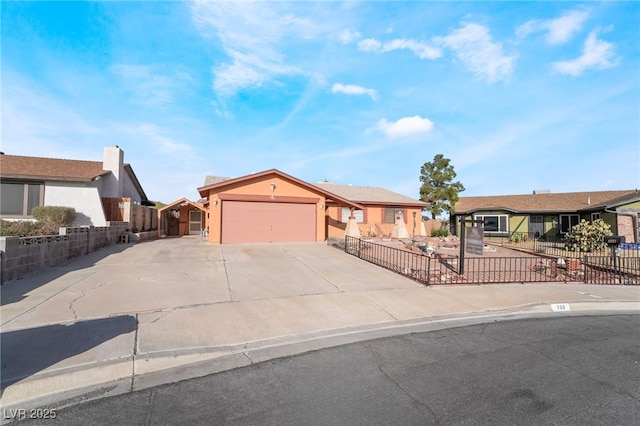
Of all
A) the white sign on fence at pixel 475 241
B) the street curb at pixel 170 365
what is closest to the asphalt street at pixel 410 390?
the street curb at pixel 170 365

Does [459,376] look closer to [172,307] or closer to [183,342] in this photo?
[183,342]

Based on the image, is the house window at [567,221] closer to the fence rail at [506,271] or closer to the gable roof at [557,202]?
the gable roof at [557,202]

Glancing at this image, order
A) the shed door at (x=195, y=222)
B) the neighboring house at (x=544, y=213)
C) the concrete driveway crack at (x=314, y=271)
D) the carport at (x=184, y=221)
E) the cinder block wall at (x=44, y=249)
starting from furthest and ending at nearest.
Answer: the shed door at (x=195, y=222)
the carport at (x=184, y=221)
the neighboring house at (x=544, y=213)
the concrete driveway crack at (x=314, y=271)
the cinder block wall at (x=44, y=249)

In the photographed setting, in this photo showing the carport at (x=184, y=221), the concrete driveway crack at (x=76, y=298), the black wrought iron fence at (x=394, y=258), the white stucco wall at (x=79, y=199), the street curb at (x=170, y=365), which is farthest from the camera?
the carport at (x=184, y=221)

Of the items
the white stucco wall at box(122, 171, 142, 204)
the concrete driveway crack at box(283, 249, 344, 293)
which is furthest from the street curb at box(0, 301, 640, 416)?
the white stucco wall at box(122, 171, 142, 204)

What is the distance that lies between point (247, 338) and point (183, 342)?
96 cm

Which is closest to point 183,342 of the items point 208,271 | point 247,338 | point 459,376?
point 247,338

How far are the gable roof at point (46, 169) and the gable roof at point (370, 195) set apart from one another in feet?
52.1

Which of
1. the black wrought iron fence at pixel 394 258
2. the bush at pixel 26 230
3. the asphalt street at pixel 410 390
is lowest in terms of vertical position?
the asphalt street at pixel 410 390

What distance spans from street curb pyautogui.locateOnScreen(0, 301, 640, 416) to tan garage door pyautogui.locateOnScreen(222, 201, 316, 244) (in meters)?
12.9

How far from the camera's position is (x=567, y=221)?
23.8 m

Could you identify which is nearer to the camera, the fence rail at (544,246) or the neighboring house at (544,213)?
the fence rail at (544,246)

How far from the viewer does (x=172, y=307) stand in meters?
6.62

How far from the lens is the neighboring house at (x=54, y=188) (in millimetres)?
16906
